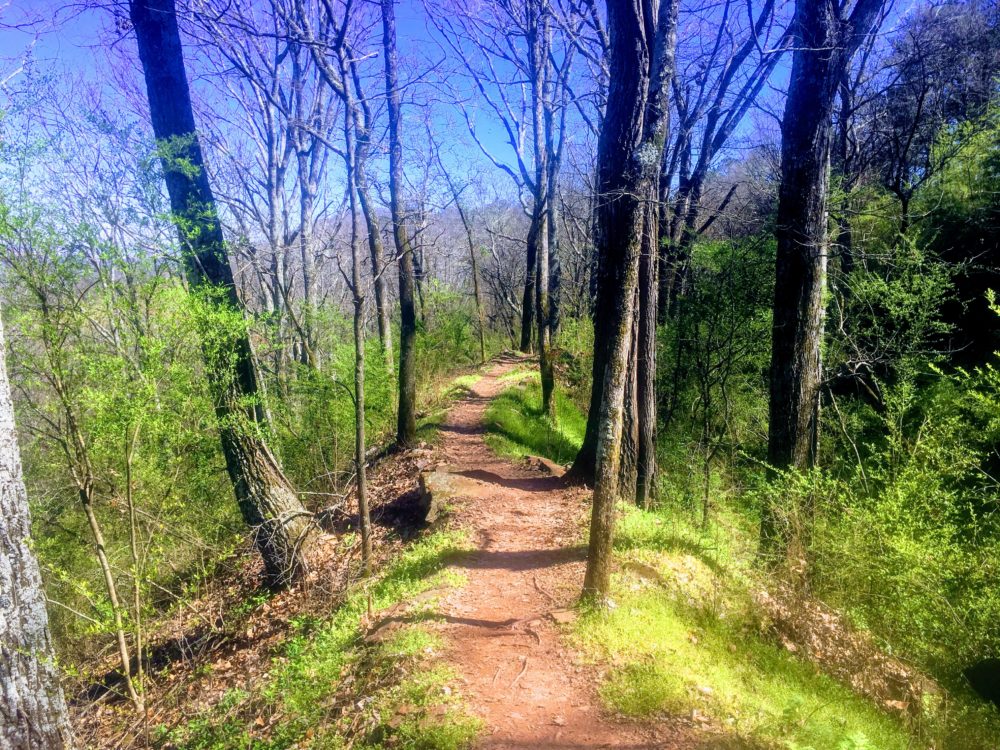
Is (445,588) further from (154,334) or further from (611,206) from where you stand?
(611,206)

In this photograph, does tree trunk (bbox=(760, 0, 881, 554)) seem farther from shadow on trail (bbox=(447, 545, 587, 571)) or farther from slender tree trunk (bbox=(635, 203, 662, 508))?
shadow on trail (bbox=(447, 545, 587, 571))

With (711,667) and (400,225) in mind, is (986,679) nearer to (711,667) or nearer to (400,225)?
(711,667)

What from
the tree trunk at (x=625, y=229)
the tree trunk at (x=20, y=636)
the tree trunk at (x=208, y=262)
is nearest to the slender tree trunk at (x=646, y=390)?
the tree trunk at (x=625, y=229)

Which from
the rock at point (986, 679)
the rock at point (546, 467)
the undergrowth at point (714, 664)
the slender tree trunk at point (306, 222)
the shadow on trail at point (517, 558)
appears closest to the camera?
the undergrowth at point (714, 664)

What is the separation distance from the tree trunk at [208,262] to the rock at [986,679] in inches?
245

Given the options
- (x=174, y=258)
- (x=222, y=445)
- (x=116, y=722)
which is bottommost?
(x=116, y=722)

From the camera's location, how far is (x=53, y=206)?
488 cm

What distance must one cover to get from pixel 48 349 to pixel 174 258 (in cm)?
149

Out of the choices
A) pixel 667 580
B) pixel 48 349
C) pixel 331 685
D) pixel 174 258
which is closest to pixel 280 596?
pixel 331 685

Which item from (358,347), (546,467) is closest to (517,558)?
(358,347)

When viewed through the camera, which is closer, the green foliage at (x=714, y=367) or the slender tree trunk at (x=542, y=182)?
the green foliage at (x=714, y=367)

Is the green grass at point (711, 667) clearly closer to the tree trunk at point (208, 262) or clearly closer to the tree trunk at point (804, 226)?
the tree trunk at point (804, 226)

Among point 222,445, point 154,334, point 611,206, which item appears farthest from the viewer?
point 222,445

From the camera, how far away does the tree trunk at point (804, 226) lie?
595 cm
